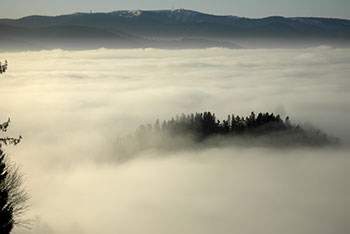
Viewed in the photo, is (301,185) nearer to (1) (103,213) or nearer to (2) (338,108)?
(1) (103,213)

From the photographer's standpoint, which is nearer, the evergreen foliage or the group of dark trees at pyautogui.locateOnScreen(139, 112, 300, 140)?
the evergreen foliage

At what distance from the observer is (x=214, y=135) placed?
97625 mm

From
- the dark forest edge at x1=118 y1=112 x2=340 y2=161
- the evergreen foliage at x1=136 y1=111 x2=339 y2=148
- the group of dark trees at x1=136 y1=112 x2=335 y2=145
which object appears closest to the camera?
the dark forest edge at x1=118 y1=112 x2=340 y2=161

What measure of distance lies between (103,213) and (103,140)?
6944cm

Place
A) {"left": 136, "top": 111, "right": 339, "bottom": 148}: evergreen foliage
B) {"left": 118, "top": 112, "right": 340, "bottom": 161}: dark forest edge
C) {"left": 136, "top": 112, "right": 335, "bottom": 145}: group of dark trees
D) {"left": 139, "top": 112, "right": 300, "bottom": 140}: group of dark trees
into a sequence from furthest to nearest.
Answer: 1. {"left": 136, "top": 112, "right": 335, "bottom": 145}: group of dark trees
2. {"left": 139, "top": 112, "right": 300, "bottom": 140}: group of dark trees
3. {"left": 136, "top": 111, "right": 339, "bottom": 148}: evergreen foliage
4. {"left": 118, "top": 112, "right": 340, "bottom": 161}: dark forest edge

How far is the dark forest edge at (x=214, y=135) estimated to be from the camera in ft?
316

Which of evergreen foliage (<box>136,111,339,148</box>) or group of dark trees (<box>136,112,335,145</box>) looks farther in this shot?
group of dark trees (<box>136,112,335,145</box>)

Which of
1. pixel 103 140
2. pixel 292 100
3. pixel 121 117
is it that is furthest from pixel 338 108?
pixel 103 140

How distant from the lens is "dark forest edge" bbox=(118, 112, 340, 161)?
316 ft

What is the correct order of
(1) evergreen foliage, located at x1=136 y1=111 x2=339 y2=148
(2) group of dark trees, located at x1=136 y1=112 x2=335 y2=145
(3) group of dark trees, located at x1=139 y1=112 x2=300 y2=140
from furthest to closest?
(2) group of dark trees, located at x1=136 y1=112 x2=335 y2=145
(3) group of dark trees, located at x1=139 y1=112 x2=300 y2=140
(1) evergreen foliage, located at x1=136 y1=111 x2=339 y2=148

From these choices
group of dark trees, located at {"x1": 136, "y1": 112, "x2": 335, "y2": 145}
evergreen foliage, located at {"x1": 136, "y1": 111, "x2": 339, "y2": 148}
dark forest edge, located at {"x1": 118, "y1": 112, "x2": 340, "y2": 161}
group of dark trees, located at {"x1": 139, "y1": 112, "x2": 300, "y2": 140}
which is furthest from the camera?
group of dark trees, located at {"x1": 136, "y1": 112, "x2": 335, "y2": 145}

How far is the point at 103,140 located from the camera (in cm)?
11856

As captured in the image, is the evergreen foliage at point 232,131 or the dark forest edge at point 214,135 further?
the evergreen foliage at point 232,131

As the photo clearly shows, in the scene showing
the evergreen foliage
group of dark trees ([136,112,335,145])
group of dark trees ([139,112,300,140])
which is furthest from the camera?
group of dark trees ([136,112,335,145])
